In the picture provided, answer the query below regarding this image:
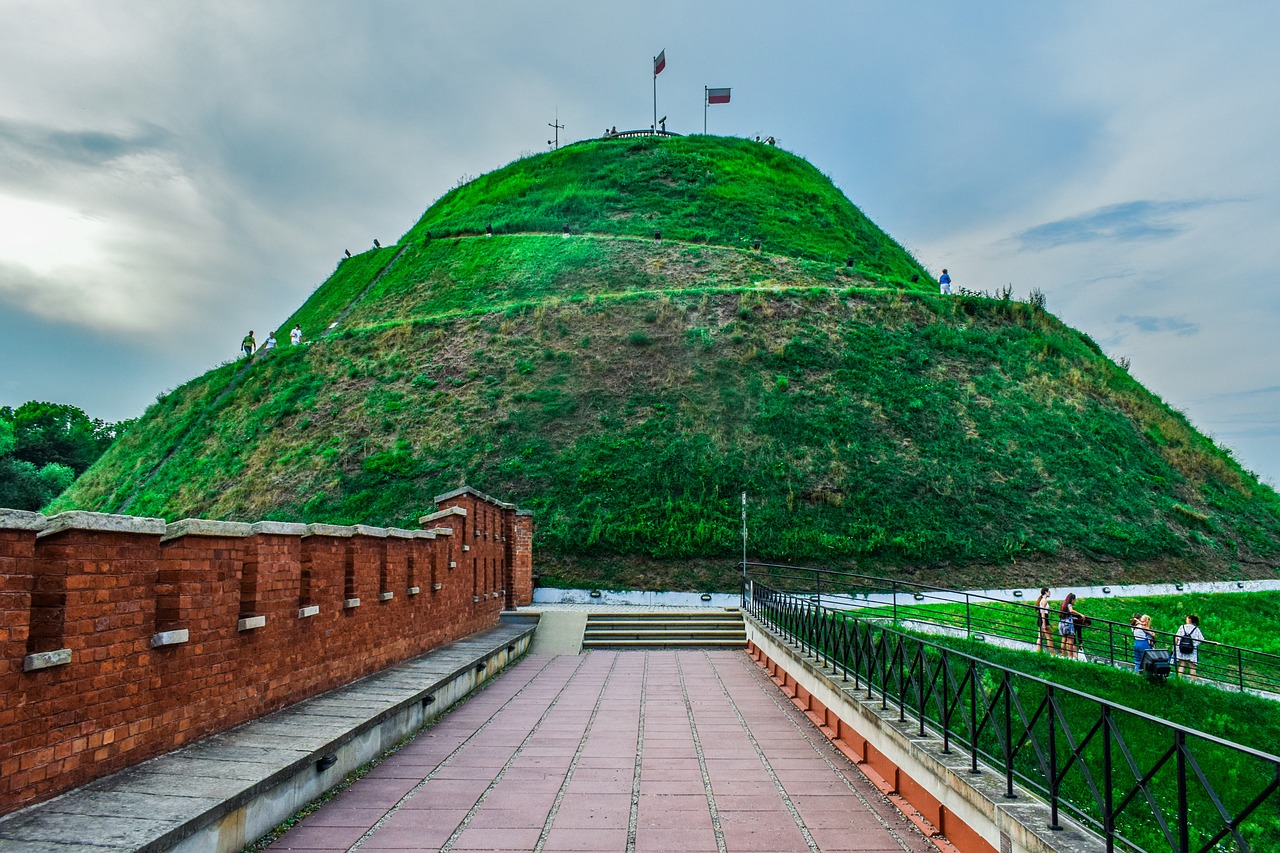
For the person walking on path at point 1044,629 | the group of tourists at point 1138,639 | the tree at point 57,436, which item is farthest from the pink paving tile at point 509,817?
the tree at point 57,436

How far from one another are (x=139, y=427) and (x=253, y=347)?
6.15 meters

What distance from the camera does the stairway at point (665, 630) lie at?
51.4 feet

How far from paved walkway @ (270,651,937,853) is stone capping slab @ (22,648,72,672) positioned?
1.67m

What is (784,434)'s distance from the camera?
1036 inches

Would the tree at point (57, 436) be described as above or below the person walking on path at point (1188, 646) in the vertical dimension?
above

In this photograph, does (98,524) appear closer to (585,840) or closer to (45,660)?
(45,660)

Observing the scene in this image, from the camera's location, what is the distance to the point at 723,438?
→ 26062mm

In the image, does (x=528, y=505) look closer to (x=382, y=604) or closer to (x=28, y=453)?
(x=382, y=604)

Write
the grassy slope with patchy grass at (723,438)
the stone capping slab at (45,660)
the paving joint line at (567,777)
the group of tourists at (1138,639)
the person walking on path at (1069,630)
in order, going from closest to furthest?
the stone capping slab at (45,660), the paving joint line at (567,777), the group of tourists at (1138,639), the person walking on path at (1069,630), the grassy slope with patchy grass at (723,438)

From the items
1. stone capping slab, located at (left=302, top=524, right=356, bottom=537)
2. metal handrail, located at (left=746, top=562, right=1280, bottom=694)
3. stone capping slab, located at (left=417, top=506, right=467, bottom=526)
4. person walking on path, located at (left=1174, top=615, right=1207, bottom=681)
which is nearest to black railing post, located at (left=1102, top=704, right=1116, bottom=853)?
stone capping slab, located at (left=302, top=524, right=356, bottom=537)

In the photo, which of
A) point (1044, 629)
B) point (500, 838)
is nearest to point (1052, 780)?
point (500, 838)

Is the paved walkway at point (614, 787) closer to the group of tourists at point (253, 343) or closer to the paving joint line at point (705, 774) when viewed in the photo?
the paving joint line at point (705, 774)

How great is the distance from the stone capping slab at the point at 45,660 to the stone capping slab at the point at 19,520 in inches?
25.2

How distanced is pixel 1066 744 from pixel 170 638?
6.94m
